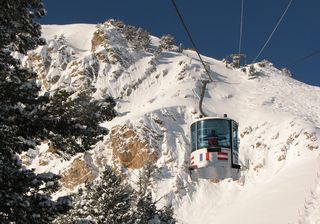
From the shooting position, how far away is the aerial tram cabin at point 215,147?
60.9 ft

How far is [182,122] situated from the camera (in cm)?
8788

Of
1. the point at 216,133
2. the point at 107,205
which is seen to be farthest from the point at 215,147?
the point at 107,205

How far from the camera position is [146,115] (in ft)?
284

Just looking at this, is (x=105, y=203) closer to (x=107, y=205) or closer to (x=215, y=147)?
(x=107, y=205)

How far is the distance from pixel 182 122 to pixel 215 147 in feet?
227

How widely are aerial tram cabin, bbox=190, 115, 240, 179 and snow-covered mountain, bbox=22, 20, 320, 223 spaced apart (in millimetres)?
32782

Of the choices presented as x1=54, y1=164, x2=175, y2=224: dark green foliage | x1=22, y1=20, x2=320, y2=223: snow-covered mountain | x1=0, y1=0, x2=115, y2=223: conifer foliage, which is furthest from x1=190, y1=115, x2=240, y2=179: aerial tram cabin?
x1=22, y1=20, x2=320, y2=223: snow-covered mountain

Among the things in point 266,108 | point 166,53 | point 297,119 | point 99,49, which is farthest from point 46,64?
point 297,119

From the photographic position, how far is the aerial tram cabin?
18562mm

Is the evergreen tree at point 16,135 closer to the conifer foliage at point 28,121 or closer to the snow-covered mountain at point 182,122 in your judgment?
the conifer foliage at point 28,121

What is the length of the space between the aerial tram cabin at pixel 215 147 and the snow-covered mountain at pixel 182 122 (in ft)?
108

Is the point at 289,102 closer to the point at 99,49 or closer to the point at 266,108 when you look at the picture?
the point at 266,108

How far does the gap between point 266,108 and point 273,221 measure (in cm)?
3794

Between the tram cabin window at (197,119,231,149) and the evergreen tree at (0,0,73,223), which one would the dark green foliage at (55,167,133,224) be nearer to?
the tram cabin window at (197,119,231,149)
